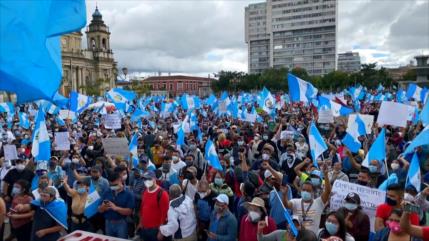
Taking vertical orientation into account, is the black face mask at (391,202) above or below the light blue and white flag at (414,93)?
below

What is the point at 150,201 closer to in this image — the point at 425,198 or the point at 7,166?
the point at 425,198

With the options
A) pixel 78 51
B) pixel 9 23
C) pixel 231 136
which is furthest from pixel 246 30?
pixel 9 23

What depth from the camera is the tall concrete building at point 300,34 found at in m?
142

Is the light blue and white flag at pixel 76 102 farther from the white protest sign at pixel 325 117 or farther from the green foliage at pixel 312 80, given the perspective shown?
the green foliage at pixel 312 80

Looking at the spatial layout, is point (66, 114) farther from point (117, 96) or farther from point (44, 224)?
point (44, 224)

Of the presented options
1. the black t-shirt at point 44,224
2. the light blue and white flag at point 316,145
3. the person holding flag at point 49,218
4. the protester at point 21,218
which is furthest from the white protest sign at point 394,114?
the protester at point 21,218

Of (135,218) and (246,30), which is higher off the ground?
(246,30)

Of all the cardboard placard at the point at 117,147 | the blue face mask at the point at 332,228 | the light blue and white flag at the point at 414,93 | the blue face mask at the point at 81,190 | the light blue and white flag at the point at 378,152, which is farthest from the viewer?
the light blue and white flag at the point at 414,93

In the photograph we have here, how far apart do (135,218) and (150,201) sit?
2.95ft

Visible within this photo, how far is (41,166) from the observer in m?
9.37

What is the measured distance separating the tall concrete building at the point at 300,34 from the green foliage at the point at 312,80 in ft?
176

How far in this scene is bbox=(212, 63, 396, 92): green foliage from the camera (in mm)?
72062

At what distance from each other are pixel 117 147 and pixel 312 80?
80.0m

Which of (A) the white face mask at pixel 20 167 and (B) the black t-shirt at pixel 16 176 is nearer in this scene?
(B) the black t-shirt at pixel 16 176
